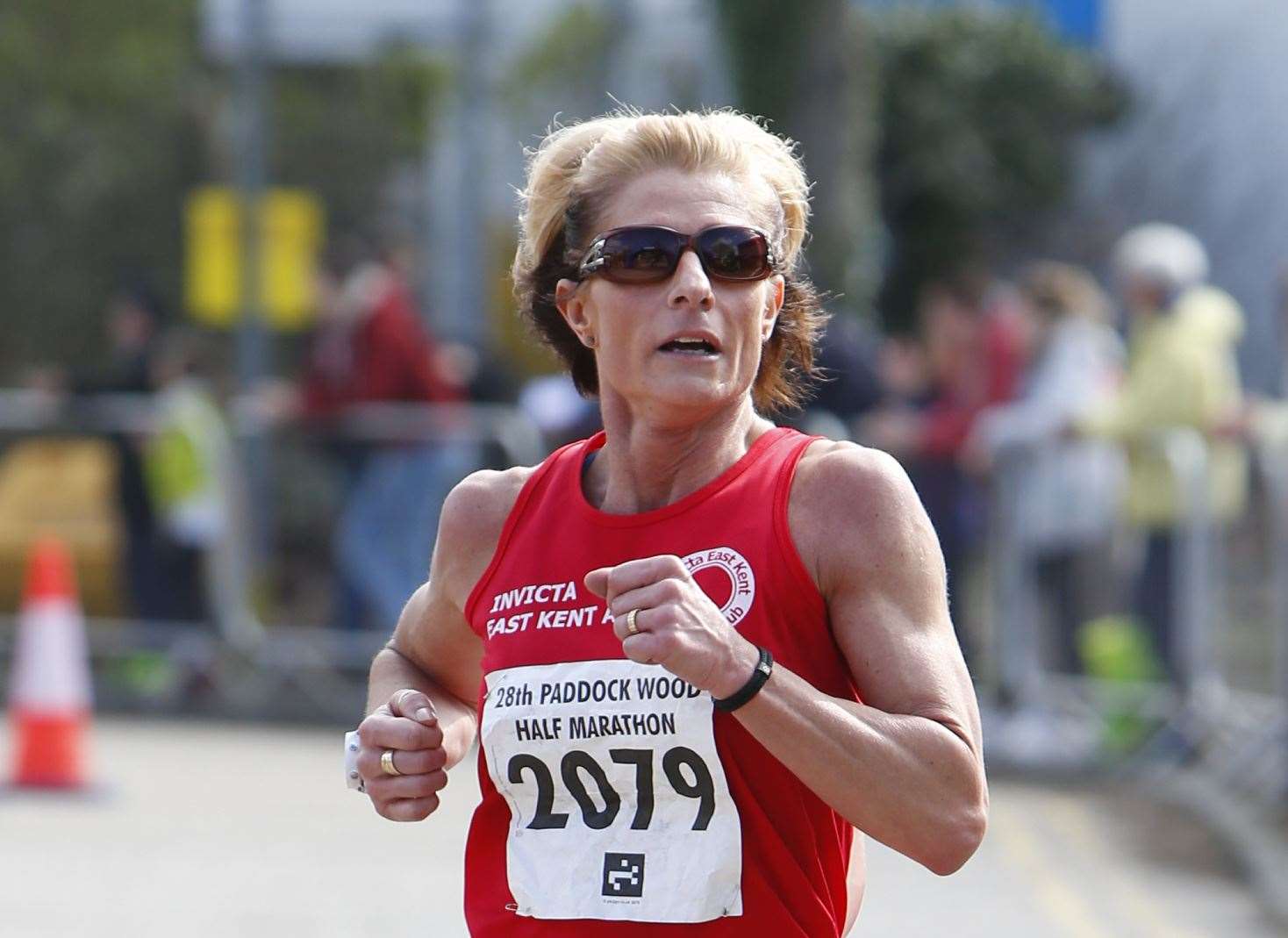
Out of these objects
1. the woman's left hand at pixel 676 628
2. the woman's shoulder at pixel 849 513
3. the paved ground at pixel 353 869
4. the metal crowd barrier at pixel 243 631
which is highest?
the woman's shoulder at pixel 849 513

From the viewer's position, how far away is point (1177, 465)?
1017 centimetres

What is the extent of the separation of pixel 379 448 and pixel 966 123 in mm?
11499

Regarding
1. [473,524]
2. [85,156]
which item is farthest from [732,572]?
[85,156]

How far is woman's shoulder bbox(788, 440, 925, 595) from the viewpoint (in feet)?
9.23

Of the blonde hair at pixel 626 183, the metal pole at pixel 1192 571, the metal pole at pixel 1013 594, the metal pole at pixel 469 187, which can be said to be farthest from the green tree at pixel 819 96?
the blonde hair at pixel 626 183

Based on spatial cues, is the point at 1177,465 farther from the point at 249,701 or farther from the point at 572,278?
the point at 572,278

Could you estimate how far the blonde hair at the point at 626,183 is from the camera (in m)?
2.99

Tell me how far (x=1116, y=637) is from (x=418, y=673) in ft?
24.5

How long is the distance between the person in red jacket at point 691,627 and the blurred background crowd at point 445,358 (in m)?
4.40

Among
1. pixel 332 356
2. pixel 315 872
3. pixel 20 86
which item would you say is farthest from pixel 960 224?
pixel 315 872

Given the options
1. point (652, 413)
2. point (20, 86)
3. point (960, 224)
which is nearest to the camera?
point (652, 413)

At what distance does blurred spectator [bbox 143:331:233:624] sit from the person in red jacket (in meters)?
9.59

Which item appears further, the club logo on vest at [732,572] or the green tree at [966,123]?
the green tree at [966,123]

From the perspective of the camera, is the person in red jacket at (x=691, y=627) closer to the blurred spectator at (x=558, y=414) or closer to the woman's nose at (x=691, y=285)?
the woman's nose at (x=691, y=285)
